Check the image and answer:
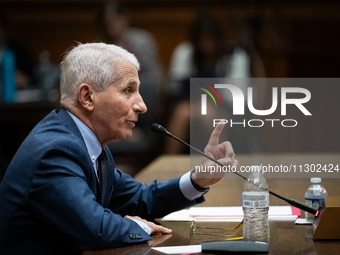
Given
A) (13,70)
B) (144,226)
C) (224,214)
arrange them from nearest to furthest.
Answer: (144,226) < (224,214) < (13,70)

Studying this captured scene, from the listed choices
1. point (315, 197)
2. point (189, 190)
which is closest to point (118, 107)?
point (189, 190)

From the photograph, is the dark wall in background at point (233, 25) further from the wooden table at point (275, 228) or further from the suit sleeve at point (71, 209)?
the suit sleeve at point (71, 209)

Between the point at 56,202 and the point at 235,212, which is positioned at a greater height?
the point at 56,202

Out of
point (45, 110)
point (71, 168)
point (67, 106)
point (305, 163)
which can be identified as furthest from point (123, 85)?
point (45, 110)

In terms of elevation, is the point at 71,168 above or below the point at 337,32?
below

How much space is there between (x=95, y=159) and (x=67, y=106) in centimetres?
18

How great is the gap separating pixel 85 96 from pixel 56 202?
362mm

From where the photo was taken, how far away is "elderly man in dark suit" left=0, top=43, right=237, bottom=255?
116cm

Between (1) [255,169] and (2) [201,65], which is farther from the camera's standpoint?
(2) [201,65]

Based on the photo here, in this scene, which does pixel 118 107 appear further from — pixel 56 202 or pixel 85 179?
pixel 56 202

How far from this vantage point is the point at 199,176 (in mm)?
1472

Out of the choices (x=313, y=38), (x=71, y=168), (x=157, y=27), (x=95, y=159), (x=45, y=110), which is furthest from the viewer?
(x=157, y=27)

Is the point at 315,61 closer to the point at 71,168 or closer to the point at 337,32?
the point at 337,32

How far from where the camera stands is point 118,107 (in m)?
1.41
